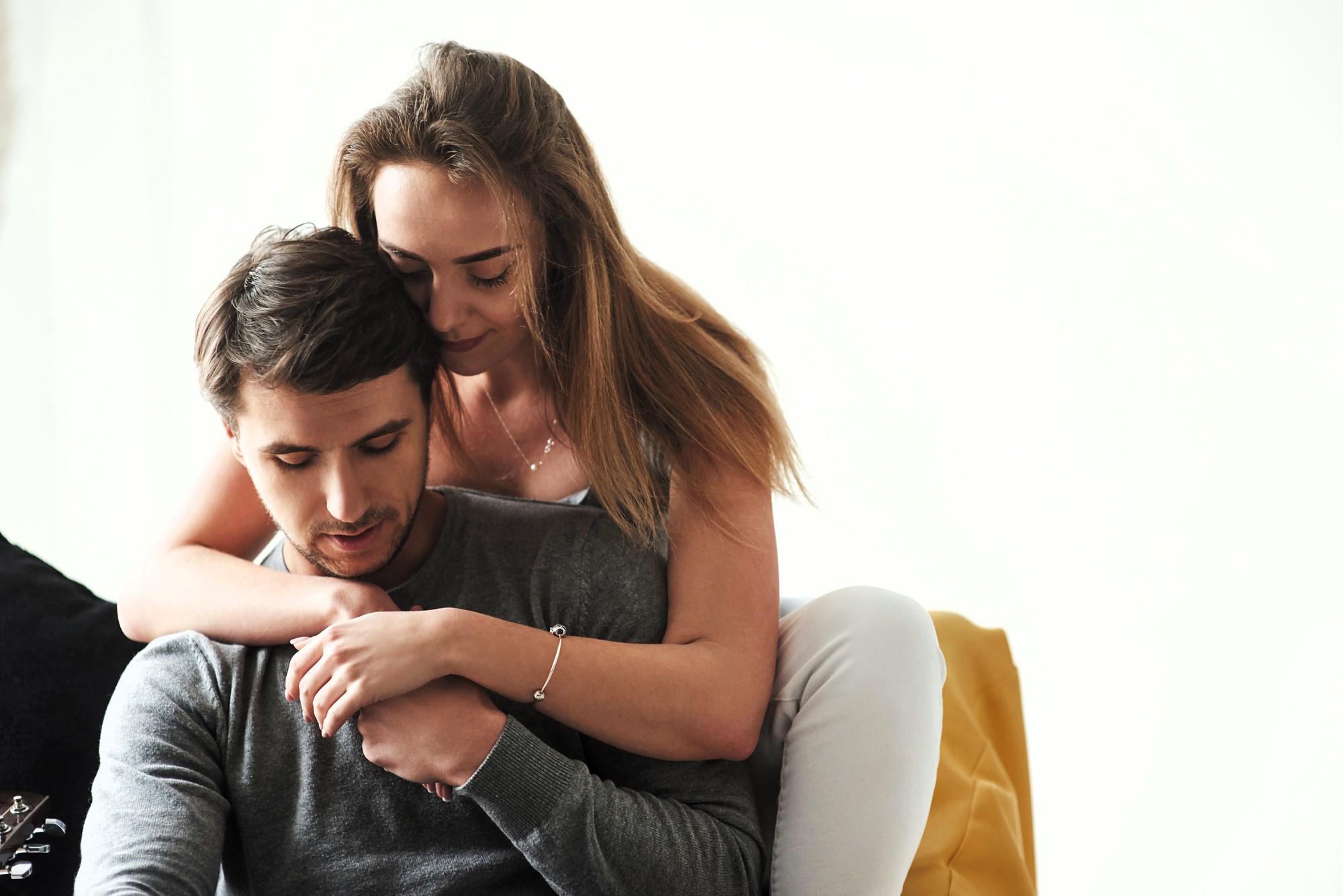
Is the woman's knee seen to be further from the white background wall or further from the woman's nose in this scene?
the white background wall

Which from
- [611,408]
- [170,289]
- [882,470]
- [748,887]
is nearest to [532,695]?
[748,887]

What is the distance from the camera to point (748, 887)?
48.3 inches

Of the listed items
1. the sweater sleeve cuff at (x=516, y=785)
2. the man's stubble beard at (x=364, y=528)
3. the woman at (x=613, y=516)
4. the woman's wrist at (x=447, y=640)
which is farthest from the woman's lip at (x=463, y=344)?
the sweater sleeve cuff at (x=516, y=785)

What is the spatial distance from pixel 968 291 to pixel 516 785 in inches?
66.3

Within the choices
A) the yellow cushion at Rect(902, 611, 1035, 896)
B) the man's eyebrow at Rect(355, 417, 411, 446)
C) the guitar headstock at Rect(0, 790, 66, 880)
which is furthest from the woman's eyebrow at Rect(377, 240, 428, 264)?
the yellow cushion at Rect(902, 611, 1035, 896)

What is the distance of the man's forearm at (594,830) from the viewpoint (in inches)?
44.4

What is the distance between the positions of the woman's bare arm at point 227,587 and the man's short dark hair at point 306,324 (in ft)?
0.63

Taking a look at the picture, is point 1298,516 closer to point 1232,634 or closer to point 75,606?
point 1232,634

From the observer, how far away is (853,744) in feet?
4.28

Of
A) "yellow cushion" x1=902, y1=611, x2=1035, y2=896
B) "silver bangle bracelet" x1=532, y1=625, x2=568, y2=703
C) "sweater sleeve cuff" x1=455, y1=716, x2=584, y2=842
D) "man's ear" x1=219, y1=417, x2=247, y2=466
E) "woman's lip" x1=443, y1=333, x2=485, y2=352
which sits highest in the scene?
"woman's lip" x1=443, y1=333, x2=485, y2=352

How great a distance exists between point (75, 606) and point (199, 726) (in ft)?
1.26

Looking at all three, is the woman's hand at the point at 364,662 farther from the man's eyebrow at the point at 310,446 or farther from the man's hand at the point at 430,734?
the man's eyebrow at the point at 310,446

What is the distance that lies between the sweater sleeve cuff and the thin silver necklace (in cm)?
53

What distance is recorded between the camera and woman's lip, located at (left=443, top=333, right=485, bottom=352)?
4.59 ft
